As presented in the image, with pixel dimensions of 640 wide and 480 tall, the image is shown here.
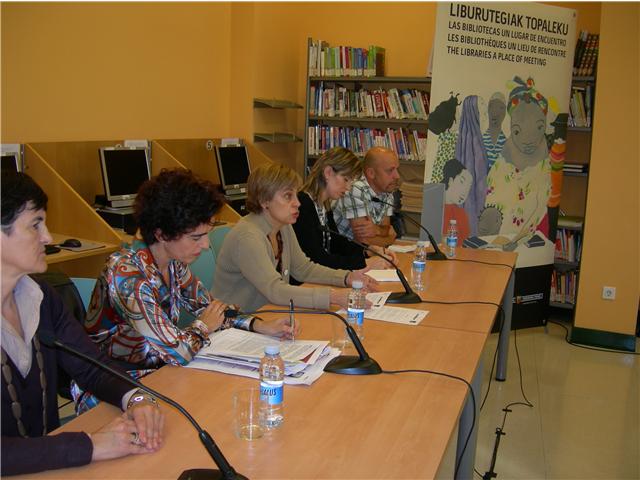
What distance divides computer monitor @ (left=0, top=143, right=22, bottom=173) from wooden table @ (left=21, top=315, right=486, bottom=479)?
223 centimetres

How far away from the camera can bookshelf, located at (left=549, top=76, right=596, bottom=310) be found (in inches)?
181

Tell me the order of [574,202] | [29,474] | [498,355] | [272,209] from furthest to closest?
[574,202] → [498,355] → [272,209] → [29,474]

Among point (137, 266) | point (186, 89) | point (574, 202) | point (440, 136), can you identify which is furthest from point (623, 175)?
point (137, 266)

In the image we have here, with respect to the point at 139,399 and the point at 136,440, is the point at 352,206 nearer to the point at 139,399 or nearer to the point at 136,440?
the point at 139,399

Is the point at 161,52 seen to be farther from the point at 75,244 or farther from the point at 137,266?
the point at 137,266

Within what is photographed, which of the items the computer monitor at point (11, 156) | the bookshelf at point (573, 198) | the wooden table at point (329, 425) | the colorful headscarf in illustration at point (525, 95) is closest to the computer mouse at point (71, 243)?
the computer monitor at point (11, 156)

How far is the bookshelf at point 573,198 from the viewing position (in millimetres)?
4602

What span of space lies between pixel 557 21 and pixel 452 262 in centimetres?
199

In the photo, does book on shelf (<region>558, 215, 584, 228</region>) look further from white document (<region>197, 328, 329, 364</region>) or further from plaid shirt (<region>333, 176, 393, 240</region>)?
white document (<region>197, 328, 329, 364</region>)

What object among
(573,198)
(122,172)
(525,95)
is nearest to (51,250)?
(122,172)

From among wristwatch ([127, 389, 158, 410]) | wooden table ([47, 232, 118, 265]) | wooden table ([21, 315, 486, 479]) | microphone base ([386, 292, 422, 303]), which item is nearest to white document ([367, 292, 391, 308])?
microphone base ([386, 292, 422, 303])

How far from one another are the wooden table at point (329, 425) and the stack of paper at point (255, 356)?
4 cm

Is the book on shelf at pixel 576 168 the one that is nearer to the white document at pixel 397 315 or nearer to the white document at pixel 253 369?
the white document at pixel 397 315

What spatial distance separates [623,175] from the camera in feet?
13.7
